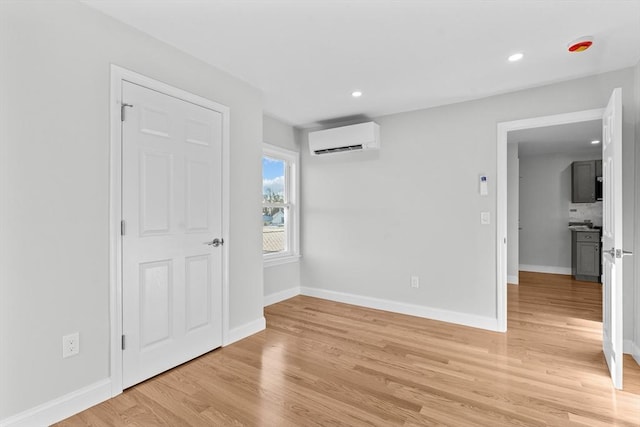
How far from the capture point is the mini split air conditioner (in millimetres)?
3934

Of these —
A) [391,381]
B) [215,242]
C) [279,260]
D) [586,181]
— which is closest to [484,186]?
[391,381]

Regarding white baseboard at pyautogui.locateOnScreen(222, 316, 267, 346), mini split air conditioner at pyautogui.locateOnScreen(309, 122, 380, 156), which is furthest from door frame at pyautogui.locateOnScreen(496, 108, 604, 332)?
white baseboard at pyautogui.locateOnScreen(222, 316, 267, 346)

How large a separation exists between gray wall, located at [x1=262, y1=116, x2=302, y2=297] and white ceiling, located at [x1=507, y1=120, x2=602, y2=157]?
3234 mm

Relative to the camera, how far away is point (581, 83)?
2959 mm

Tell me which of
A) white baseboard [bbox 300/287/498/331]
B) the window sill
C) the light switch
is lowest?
white baseboard [bbox 300/287/498/331]

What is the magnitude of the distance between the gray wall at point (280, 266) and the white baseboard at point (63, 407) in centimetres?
226

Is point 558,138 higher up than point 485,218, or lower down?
higher up

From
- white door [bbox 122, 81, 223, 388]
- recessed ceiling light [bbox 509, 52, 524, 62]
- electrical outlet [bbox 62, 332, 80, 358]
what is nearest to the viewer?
electrical outlet [bbox 62, 332, 80, 358]

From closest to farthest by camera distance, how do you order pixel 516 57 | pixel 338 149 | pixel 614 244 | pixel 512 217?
pixel 614 244 → pixel 516 57 → pixel 338 149 → pixel 512 217

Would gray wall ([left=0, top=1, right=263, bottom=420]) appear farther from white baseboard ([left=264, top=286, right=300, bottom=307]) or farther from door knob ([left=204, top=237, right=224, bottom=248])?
white baseboard ([left=264, top=286, right=300, bottom=307])

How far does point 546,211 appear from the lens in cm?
652

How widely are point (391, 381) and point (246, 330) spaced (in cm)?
150

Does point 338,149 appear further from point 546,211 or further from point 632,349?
point 546,211

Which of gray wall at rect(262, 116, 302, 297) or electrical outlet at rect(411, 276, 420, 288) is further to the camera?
gray wall at rect(262, 116, 302, 297)
